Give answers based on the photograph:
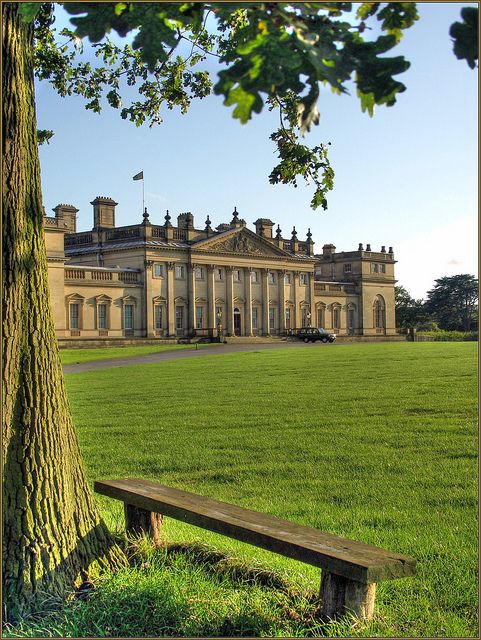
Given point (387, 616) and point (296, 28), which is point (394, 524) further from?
point (296, 28)

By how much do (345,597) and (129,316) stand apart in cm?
5653

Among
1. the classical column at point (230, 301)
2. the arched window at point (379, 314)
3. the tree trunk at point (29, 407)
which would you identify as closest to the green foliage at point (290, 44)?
the tree trunk at point (29, 407)

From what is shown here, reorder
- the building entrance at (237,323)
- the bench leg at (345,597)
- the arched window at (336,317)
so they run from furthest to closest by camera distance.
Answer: the arched window at (336,317) → the building entrance at (237,323) → the bench leg at (345,597)

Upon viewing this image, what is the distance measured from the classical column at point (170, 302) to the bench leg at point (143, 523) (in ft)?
187

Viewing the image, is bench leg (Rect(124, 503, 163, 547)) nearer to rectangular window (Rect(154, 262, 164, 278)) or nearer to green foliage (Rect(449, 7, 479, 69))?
green foliage (Rect(449, 7, 479, 69))

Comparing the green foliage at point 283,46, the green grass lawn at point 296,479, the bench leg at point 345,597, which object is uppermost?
the green foliage at point 283,46

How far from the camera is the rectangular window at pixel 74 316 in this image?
181ft

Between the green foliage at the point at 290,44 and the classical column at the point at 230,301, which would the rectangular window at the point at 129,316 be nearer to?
the classical column at the point at 230,301

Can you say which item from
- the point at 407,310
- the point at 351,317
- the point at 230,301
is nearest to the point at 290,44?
the point at 230,301

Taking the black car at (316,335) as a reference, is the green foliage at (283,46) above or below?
above

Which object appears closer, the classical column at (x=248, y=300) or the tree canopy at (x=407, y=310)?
the classical column at (x=248, y=300)

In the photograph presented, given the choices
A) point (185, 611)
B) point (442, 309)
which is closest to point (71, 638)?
point (185, 611)

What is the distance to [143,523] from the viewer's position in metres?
5.65

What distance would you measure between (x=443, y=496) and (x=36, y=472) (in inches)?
155
